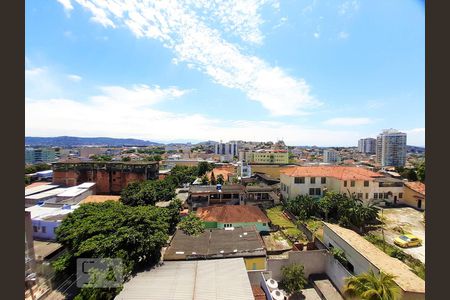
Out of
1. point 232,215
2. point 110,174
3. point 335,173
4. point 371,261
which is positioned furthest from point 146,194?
point 335,173

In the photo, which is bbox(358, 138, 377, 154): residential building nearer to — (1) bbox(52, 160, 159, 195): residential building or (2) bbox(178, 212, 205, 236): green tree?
(1) bbox(52, 160, 159, 195): residential building

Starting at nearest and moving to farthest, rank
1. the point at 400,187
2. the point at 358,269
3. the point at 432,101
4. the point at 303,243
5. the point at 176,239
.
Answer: the point at 432,101 → the point at 358,269 → the point at 176,239 → the point at 303,243 → the point at 400,187

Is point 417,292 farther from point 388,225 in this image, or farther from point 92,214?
point 92,214

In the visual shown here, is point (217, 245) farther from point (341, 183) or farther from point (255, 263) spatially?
point (341, 183)


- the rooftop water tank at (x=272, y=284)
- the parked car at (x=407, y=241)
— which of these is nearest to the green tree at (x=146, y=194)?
the rooftop water tank at (x=272, y=284)

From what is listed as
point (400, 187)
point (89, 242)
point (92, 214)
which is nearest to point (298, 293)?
point (89, 242)

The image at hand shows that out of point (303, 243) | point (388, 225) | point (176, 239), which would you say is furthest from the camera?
point (388, 225)
